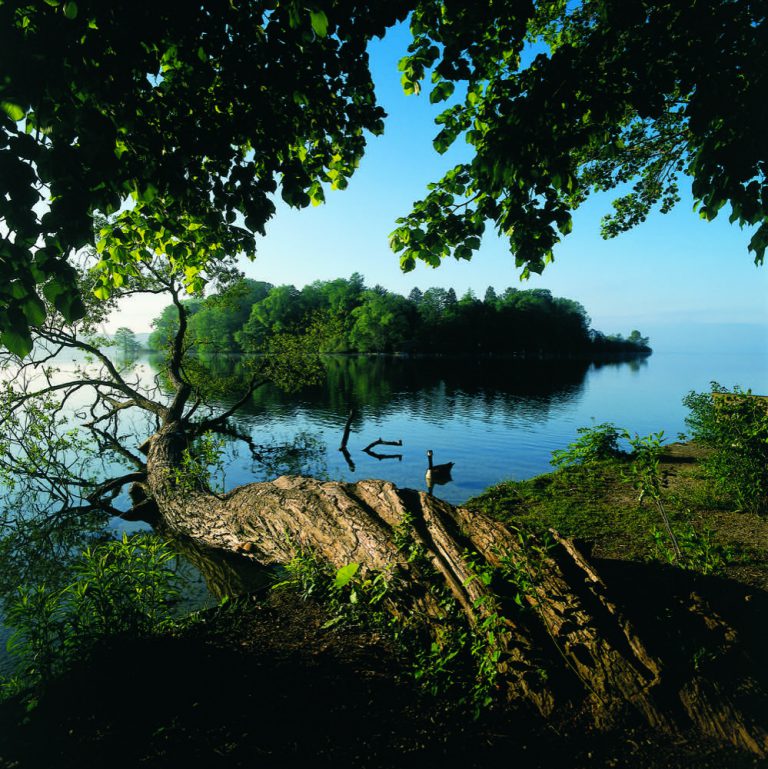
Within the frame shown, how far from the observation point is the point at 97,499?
533 inches

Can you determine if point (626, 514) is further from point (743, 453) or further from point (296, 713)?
point (296, 713)

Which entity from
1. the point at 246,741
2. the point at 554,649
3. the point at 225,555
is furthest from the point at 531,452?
the point at 246,741

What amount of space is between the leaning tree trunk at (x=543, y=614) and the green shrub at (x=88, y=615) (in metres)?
2.12

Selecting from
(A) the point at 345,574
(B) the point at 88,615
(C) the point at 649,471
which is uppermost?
(C) the point at 649,471

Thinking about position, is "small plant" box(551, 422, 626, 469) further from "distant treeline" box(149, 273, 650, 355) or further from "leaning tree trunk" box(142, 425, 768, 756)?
"distant treeline" box(149, 273, 650, 355)

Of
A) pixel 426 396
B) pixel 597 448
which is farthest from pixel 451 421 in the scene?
pixel 597 448

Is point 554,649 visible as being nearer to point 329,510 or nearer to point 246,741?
point 246,741

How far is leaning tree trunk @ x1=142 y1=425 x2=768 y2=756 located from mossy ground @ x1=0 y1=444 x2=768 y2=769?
18 centimetres

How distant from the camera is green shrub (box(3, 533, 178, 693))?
13.0 ft

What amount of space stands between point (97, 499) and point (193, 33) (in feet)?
45.5

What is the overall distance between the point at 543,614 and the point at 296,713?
2160mm

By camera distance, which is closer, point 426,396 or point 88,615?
point 88,615

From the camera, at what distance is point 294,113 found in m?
4.57

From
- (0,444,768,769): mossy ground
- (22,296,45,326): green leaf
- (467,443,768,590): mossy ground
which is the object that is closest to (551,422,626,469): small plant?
(467,443,768,590): mossy ground
